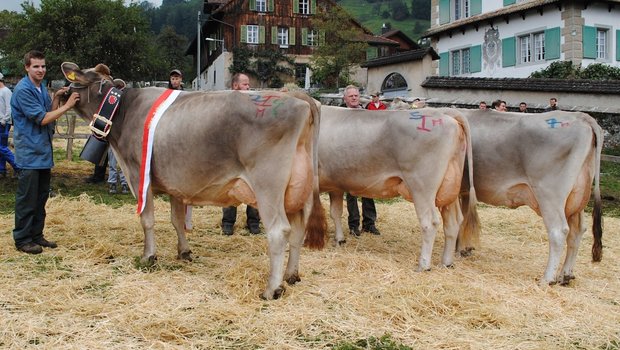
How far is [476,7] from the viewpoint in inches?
1216

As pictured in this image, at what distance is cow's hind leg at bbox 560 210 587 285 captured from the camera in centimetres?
616

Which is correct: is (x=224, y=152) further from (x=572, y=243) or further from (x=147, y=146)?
(x=572, y=243)

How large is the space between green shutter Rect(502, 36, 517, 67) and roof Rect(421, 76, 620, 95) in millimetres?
9637

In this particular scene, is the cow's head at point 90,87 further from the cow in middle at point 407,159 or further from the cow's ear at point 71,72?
the cow in middle at point 407,159

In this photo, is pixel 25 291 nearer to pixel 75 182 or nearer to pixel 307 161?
pixel 307 161

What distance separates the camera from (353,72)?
39.1 meters

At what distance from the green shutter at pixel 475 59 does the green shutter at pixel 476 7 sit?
182 cm

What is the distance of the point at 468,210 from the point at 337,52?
33.0 metres

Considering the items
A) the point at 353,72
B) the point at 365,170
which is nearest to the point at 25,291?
the point at 365,170

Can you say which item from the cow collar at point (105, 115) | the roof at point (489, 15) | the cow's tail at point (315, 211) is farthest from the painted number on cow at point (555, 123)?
the roof at point (489, 15)

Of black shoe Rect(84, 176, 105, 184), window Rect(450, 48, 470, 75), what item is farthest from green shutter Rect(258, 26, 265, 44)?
black shoe Rect(84, 176, 105, 184)

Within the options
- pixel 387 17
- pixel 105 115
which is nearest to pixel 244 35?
pixel 105 115

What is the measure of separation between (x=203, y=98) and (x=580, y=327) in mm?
4025

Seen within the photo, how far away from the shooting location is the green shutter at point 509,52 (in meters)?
28.7
